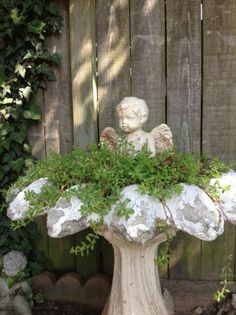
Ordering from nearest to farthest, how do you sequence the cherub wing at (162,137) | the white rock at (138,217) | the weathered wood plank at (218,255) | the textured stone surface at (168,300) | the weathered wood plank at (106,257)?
the white rock at (138,217)
the cherub wing at (162,137)
the textured stone surface at (168,300)
the weathered wood plank at (218,255)
the weathered wood plank at (106,257)

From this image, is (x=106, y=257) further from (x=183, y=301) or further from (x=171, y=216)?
(x=171, y=216)

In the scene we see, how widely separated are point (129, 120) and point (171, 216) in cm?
65

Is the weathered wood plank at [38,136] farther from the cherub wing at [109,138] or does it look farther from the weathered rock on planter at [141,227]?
the weathered rock on planter at [141,227]

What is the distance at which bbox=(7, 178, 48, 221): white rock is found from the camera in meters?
1.92

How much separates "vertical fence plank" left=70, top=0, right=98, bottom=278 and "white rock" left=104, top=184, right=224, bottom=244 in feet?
3.29

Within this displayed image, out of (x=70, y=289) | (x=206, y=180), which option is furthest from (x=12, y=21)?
(x=70, y=289)

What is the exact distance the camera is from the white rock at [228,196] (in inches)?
68.7

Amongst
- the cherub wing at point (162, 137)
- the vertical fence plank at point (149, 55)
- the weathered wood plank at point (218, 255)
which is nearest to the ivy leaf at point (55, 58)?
the vertical fence plank at point (149, 55)

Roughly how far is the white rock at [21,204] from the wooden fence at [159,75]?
2.50 feet

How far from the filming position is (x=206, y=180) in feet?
5.99

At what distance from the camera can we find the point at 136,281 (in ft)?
6.66

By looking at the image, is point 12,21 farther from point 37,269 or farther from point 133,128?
point 37,269

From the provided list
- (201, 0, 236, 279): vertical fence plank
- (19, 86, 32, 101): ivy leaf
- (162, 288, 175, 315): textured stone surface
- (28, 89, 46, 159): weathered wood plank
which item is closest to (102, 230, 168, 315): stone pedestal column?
(162, 288, 175, 315): textured stone surface

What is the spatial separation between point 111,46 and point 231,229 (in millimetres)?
1385
